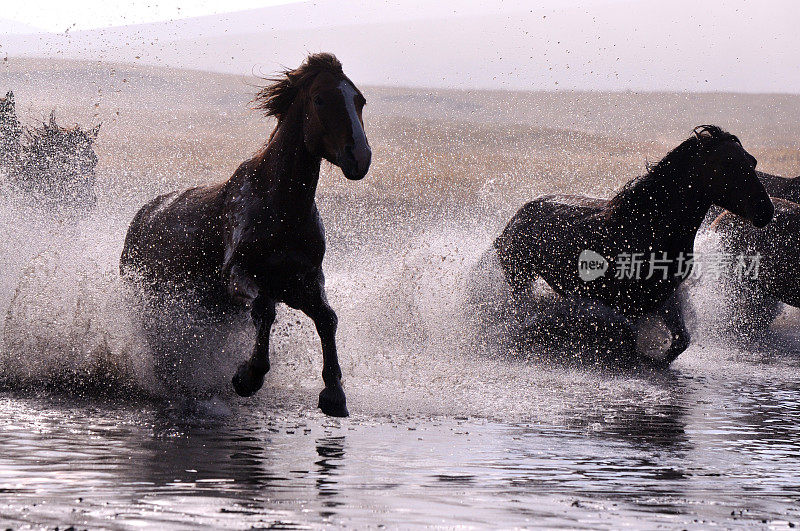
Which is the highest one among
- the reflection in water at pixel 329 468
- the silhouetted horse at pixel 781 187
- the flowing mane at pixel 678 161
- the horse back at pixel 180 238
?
the silhouetted horse at pixel 781 187

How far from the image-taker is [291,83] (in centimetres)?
756

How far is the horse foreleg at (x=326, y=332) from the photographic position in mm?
7117

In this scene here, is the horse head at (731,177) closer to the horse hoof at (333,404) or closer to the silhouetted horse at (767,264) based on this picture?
the silhouetted horse at (767,264)

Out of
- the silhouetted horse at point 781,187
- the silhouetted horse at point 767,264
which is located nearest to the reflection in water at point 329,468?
the silhouetted horse at point 767,264

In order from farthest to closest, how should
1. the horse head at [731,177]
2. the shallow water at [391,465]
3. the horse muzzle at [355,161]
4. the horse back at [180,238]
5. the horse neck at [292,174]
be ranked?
the horse head at [731,177]
the horse back at [180,238]
the horse neck at [292,174]
the horse muzzle at [355,161]
the shallow water at [391,465]

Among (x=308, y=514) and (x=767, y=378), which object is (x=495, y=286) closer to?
(x=767, y=378)

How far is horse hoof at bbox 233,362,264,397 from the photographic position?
700 cm

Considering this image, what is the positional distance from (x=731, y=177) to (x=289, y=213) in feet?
14.3

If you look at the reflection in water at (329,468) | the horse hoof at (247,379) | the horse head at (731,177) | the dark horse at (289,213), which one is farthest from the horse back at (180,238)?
the horse head at (731,177)

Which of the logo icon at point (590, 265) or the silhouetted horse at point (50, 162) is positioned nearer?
the logo icon at point (590, 265)

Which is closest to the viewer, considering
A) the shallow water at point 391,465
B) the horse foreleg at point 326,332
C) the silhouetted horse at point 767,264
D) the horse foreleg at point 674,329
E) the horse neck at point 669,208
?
the shallow water at point 391,465

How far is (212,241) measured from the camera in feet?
26.6

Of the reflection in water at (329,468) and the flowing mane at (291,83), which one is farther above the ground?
the flowing mane at (291,83)

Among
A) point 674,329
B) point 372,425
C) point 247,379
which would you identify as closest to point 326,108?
point 247,379
